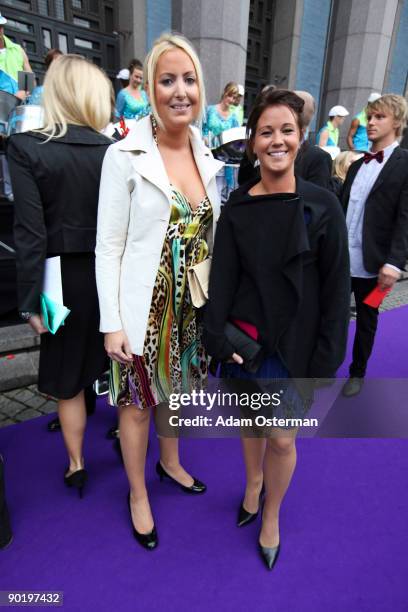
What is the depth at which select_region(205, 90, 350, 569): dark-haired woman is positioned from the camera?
1324 millimetres

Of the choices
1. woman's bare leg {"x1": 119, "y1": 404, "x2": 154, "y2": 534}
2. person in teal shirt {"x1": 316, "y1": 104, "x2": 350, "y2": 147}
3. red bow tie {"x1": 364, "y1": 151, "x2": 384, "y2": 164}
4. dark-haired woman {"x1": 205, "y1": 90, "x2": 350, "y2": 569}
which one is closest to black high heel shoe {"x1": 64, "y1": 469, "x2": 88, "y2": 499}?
woman's bare leg {"x1": 119, "y1": 404, "x2": 154, "y2": 534}

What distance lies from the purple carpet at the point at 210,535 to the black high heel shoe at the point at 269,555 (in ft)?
0.10

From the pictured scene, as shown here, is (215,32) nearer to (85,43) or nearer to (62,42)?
(85,43)

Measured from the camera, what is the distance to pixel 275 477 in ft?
5.48

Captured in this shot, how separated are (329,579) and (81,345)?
1.50 meters

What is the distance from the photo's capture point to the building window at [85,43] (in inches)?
308

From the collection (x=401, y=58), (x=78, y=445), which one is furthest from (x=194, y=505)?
(x=401, y=58)

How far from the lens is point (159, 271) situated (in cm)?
154

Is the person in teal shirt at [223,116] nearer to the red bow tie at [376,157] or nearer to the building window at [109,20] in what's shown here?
the red bow tie at [376,157]

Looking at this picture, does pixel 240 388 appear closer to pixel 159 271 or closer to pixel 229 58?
pixel 159 271

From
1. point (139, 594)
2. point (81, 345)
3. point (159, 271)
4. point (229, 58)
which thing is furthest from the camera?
point (229, 58)

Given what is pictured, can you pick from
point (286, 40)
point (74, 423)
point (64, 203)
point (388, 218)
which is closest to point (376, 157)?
point (388, 218)

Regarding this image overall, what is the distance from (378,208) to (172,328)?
1.81 meters

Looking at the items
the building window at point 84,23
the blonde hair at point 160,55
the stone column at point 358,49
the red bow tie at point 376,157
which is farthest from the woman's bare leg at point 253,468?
the stone column at point 358,49
